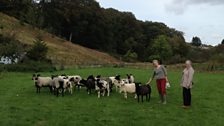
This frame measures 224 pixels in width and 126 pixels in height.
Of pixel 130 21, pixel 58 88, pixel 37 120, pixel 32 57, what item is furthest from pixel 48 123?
pixel 130 21

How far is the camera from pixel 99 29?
133 meters

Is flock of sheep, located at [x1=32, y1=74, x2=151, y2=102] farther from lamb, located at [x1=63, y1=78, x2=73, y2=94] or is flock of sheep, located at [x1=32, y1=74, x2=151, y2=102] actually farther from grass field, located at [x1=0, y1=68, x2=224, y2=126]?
grass field, located at [x1=0, y1=68, x2=224, y2=126]

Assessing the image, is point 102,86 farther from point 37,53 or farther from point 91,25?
point 91,25

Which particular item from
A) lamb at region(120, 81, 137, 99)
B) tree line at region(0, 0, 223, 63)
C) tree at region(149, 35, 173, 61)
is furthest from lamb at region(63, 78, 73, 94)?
tree at region(149, 35, 173, 61)

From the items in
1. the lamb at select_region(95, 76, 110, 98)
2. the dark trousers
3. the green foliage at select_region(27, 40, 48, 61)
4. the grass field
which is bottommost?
the grass field

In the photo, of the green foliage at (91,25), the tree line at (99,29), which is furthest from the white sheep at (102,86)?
the green foliage at (91,25)

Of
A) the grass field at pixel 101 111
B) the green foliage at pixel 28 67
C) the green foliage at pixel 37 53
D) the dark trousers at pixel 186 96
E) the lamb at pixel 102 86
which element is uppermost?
the green foliage at pixel 37 53

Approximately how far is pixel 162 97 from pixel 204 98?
4950 millimetres

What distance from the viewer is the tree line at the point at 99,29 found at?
426 ft

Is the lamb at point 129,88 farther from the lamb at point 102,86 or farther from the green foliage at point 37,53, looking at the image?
the green foliage at point 37,53

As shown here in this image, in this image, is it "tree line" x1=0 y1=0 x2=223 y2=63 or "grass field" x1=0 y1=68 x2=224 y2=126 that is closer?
"grass field" x1=0 y1=68 x2=224 y2=126

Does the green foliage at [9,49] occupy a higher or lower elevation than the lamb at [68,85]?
higher

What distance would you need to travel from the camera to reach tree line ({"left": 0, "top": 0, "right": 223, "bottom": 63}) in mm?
129750

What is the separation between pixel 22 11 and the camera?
378ft
